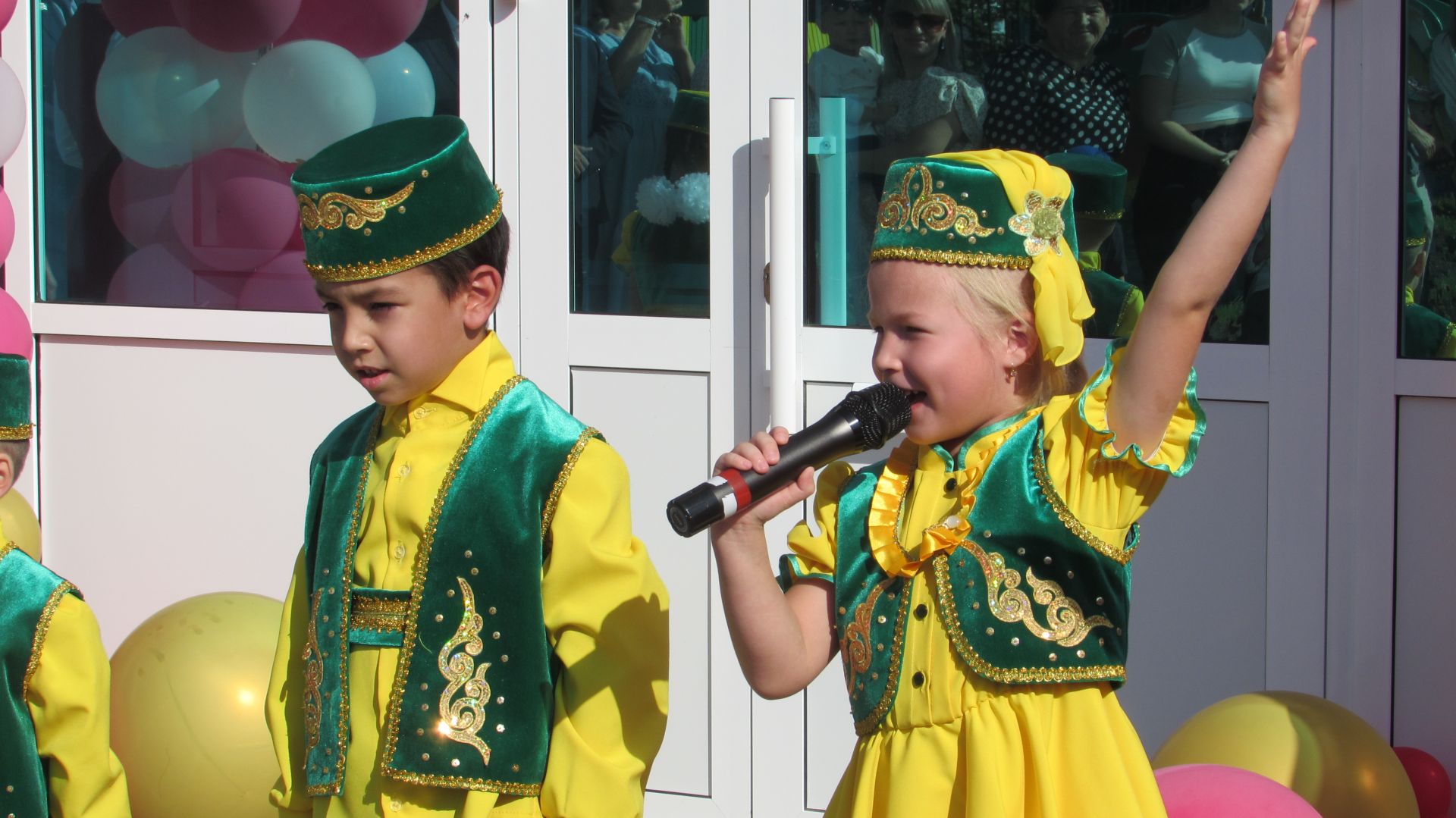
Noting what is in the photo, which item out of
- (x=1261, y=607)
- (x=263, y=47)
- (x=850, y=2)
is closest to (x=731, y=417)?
(x=850, y=2)

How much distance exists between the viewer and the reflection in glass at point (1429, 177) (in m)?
3.17

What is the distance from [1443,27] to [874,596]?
203 centimetres

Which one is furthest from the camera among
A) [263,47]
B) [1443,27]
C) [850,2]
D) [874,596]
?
[263,47]

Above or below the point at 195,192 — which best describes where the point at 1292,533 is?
below

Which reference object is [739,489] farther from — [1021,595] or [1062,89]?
[1062,89]

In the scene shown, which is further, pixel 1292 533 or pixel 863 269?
pixel 863 269

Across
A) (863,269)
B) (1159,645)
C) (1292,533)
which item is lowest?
(1159,645)

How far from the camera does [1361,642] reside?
3.22 m

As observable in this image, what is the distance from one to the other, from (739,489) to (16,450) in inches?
58.3

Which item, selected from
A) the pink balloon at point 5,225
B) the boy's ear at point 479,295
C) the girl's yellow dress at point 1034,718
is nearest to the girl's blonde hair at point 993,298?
the girl's yellow dress at point 1034,718

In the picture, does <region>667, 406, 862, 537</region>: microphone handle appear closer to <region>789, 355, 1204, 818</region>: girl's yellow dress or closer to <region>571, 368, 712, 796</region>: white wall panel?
<region>789, 355, 1204, 818</region>: girl's yellow dress

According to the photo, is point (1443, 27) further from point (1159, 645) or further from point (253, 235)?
point (253, 235)

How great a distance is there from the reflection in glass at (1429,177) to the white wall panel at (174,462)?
2494 mm

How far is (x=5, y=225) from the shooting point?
3.95 m
